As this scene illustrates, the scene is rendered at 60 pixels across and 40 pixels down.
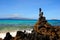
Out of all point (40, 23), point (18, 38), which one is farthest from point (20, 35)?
point (40, 23)

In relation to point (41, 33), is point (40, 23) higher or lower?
higher

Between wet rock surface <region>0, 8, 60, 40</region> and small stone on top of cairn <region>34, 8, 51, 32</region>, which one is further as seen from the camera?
small stone on top of cairn <region>34, 8, 51, 32</region>

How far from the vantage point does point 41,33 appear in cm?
1656

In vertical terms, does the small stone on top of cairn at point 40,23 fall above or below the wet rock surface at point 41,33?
above

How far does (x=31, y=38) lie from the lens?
13391mm

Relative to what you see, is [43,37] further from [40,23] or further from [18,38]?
[40,23]

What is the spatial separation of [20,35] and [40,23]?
20.6ft

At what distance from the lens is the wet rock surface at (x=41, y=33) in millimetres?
13613

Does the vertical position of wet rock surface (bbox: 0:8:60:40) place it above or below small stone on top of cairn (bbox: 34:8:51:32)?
below

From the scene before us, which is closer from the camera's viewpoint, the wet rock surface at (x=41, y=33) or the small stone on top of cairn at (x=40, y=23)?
the wet rock surface at (x=41, y=33)

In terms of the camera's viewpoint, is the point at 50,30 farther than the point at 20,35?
Yes

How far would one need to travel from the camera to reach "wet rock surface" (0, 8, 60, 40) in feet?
44.7

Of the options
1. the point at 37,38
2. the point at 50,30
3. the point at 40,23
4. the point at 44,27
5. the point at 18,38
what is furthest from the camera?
the point at 40,23

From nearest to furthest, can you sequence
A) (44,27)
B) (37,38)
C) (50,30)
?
(37,38) → (50,30) → (44,27)
